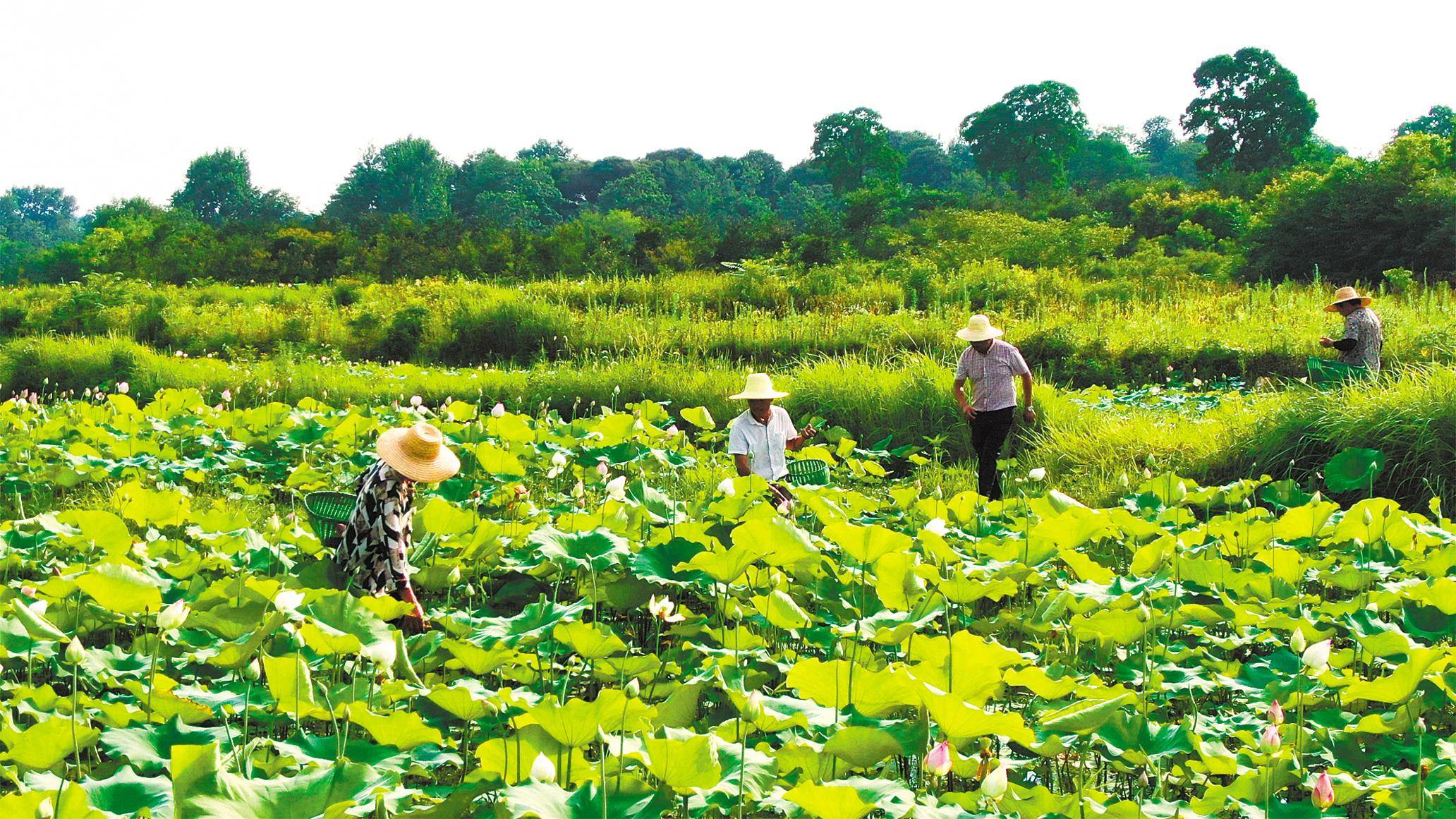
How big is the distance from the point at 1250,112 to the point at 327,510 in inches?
1760

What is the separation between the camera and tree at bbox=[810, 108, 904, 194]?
52.1 m

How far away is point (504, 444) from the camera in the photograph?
6262 millimetres

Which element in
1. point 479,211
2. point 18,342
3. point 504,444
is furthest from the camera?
point 479,211

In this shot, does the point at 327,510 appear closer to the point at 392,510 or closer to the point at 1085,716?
the point at 392,510

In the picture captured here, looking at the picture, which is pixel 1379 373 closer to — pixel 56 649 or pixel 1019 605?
pixel 1019 605

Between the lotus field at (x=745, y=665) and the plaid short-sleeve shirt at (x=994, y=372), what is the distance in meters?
1.48

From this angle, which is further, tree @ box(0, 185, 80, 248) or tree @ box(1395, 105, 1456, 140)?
tree @ box(0, 185, 80, 248)

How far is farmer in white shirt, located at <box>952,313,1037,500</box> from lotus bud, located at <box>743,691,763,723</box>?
13.9 ft

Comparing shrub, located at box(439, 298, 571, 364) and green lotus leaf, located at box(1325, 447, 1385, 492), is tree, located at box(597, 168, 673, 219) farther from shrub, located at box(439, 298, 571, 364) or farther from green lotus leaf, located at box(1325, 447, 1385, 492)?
green lotus leaf, located at box(1325, 447, 1385, 492)

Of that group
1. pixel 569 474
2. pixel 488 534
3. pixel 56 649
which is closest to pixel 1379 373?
pixel 569 474

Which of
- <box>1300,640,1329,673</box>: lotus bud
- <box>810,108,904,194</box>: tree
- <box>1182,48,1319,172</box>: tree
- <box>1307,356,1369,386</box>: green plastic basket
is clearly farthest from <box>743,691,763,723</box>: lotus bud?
<box>810,108,904,194</box>: tree

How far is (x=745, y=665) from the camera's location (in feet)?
10.5

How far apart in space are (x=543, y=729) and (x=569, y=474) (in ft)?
13.6

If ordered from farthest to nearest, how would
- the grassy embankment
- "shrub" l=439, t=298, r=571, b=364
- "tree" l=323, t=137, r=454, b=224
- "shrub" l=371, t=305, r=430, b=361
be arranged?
1. "tree" l=323, t=137, r=454, b=224
2. "shrub" l=371, t=305, r=430, b=361
3. "shrub" l=439, t=298, r=571, b=364
4. the grassy embankment
